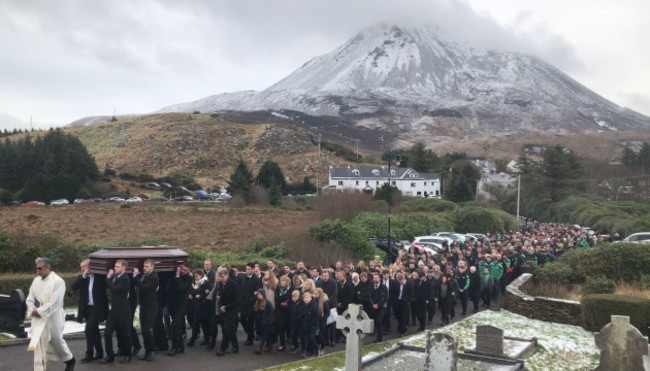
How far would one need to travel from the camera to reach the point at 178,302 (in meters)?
12.5

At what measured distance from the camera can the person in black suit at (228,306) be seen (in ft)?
41.2

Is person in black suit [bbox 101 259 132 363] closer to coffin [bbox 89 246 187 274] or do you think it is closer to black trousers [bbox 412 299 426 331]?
coffin [bbox 89 246 187 274]

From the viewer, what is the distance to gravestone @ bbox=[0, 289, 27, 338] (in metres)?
12.8

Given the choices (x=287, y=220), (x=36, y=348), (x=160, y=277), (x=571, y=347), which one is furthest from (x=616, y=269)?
(x=287, y=220)

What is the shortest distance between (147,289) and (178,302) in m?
1.24

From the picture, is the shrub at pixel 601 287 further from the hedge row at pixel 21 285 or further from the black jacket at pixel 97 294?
the hedge row at pixel 21 285

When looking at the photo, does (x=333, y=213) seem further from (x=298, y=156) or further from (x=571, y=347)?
(x=298, y=156)

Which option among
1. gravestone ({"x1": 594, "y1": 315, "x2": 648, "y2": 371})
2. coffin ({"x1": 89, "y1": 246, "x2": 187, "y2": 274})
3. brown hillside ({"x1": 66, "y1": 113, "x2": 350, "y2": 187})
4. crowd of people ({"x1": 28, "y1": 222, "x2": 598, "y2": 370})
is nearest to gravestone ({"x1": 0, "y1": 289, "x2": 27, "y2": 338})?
crowd of people ({"x1": 28, "y1": 222, "x2": 598, "y2": 370})

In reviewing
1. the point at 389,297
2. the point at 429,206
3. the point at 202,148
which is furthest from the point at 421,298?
the point at 202,148

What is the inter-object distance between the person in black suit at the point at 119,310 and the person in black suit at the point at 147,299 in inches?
11.5

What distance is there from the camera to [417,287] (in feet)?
53.6

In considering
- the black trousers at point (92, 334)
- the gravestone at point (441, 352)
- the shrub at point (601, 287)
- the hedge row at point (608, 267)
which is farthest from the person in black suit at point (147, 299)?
the hedge row at point (608, 267)

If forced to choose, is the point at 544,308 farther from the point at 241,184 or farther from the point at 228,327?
the point at 241,184

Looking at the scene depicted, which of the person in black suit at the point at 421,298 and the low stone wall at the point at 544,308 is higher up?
the person in black suit at the point at 421,298
